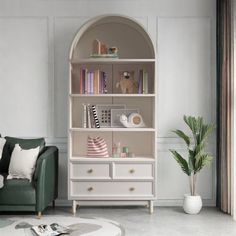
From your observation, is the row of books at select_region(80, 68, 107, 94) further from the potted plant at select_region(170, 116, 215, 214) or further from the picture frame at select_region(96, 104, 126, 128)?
the potted plant at select_region(170, 116, 215, 214)

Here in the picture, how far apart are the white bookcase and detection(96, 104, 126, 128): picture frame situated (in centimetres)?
7

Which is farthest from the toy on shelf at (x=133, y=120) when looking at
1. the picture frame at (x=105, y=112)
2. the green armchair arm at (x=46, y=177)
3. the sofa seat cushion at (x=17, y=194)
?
the sofa seat cushion at (x=17, y=194)

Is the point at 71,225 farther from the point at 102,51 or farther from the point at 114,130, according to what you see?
the point at 102,51

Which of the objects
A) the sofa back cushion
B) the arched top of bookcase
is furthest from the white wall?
the sofa back cushion

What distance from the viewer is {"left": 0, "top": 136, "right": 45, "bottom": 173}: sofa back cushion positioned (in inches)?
244

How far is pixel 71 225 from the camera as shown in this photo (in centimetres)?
542

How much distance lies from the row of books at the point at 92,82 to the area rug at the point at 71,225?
1.47 meters

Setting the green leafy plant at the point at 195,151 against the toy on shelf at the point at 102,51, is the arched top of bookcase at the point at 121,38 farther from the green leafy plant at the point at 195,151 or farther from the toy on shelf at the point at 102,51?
the green leafy plant at the point at 195,151

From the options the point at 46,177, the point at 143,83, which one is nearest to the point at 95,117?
the point at 143,83

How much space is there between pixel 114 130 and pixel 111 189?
0.67 metres

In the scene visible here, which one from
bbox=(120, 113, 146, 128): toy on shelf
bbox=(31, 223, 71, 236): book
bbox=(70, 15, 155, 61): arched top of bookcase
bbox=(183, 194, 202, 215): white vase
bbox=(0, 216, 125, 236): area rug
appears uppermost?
bbox=(70, 15, 155, 61): arched top of bookcase

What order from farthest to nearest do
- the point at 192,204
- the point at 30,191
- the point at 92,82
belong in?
1. the point at 92,82
2. the point at 192,204
3. the point at 30,191

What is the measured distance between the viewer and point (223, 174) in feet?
20.4

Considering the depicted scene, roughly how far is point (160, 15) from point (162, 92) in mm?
942
